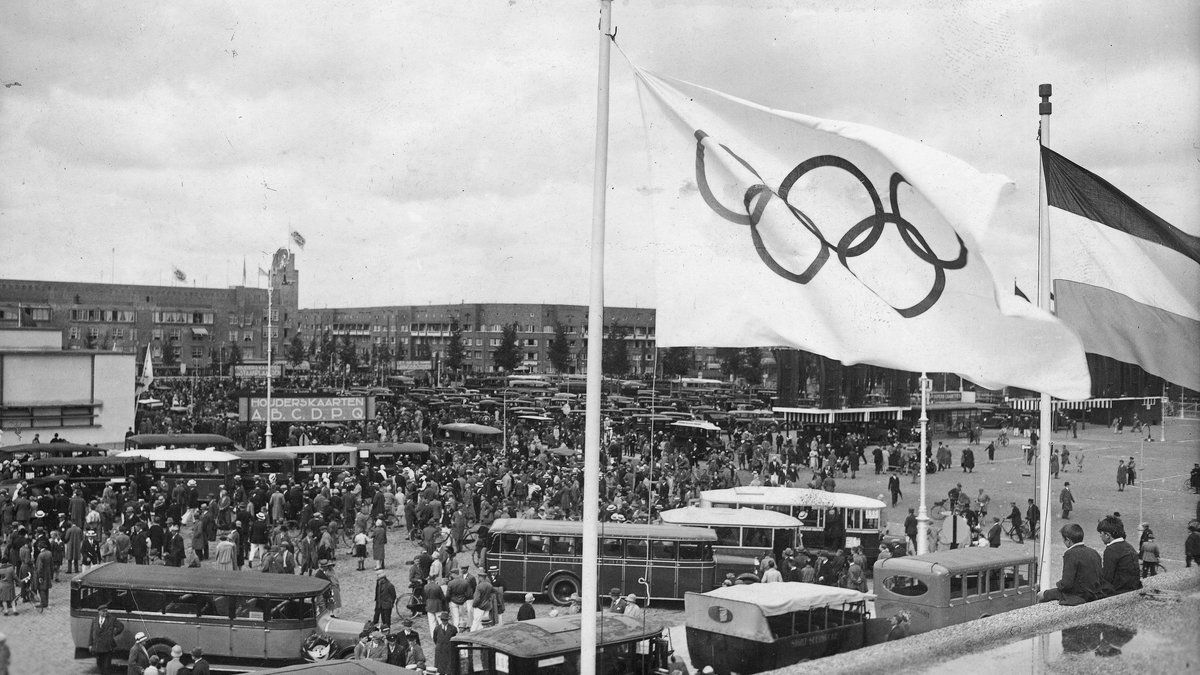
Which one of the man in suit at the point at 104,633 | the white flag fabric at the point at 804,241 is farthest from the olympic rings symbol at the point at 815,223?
the man in suit at the point at 104,633

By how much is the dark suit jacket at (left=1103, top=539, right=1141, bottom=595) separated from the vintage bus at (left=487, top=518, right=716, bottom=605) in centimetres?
914

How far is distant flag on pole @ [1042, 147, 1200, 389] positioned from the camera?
8797 mm

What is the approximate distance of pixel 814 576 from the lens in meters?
17.7

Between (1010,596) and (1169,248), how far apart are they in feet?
26.1

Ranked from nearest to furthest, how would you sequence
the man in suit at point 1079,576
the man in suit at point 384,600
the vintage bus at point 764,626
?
the man in suit at point 1079,576 < the vintage bus at point 764,626 < the man in suit at point 384,600

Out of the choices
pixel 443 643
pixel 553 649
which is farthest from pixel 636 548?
pixel 553 649

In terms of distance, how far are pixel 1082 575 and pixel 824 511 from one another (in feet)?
41.9

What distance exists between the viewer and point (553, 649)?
34.7 feet

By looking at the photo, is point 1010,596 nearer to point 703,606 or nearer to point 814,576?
point 814,576

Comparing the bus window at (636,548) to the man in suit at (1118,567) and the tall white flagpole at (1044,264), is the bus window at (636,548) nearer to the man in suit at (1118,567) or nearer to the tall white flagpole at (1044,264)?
the tall white flagpole at (1044,264)

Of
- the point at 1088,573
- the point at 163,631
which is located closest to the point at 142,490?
the point at 163,631

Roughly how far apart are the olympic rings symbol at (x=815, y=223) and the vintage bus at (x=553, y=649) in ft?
17.4

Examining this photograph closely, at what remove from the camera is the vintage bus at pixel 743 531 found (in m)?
18.9

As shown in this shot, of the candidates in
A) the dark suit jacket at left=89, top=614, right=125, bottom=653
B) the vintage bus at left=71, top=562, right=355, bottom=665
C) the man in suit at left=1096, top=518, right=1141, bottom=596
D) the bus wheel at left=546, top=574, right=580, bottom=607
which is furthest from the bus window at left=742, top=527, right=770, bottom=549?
the dark suit jacket at left=89, top=614, right=125, bottom=653
